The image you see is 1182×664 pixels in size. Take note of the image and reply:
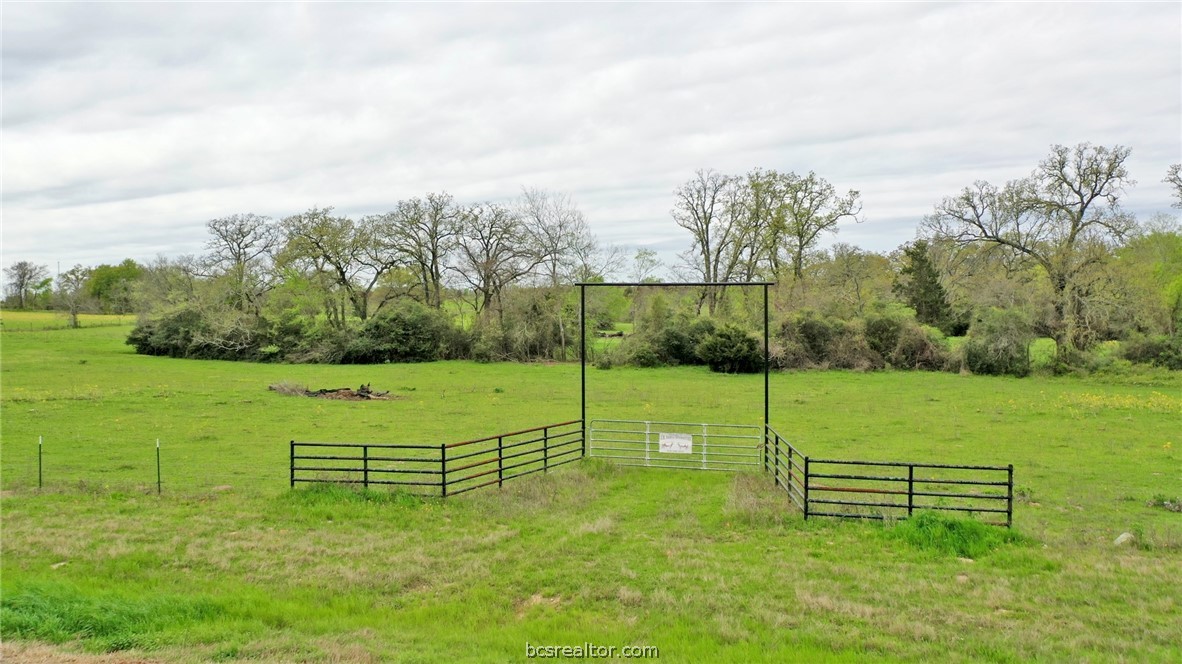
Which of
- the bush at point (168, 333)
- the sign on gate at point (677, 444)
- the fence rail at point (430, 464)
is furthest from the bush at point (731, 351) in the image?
the bush at point (168, 333)

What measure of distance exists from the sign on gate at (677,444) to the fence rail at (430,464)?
2222 millimetres

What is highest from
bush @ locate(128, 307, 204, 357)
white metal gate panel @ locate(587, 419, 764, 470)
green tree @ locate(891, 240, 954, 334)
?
green tree @ locate(891, 240, 954, 334)

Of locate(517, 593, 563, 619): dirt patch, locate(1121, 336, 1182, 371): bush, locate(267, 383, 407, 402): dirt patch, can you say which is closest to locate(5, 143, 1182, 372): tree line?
locate(1121, 336, 1182, 371): bush

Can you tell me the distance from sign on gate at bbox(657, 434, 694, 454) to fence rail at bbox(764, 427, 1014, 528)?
71.2 inches

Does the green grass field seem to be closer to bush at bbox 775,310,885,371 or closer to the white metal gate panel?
the white metal gate panel

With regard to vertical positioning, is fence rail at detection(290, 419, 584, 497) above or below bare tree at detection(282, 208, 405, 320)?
below

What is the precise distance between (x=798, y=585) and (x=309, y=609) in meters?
5.86

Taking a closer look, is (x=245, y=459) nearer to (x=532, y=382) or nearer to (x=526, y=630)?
(x=526, y=630)

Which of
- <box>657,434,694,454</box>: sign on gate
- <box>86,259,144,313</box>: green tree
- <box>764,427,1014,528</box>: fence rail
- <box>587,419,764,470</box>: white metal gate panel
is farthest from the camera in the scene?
<box>86,259,144,313</box>: green tree

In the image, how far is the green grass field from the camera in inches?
290

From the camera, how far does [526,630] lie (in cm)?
770

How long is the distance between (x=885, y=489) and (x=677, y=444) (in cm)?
458

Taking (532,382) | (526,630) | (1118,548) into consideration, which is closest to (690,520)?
→ (526,630)

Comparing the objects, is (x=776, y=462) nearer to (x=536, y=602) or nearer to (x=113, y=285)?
(x=536, y=602)
